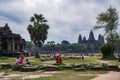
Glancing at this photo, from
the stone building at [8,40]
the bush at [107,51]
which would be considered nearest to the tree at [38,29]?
the stone building at [8,40]

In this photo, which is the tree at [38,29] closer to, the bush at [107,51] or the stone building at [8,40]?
the stone building at [8,40]

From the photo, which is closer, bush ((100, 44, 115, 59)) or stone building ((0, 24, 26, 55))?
bush ((100, 44, 115, 59))

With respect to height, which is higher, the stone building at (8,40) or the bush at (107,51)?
the stone building at (8,40)

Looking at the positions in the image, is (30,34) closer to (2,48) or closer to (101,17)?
(2,48)

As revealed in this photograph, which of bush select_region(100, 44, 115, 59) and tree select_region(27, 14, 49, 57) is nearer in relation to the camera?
bush select_region(100, 44, 115, 59)

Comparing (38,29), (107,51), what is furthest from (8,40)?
(107,51)

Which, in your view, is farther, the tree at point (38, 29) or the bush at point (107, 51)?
the tree at point (38, 29)

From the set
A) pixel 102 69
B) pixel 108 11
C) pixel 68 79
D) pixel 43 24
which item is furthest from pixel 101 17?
pixel 68 79

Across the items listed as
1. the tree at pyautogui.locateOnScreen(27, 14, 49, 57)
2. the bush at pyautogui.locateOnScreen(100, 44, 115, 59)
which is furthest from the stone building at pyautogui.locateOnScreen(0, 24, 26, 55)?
the bush at pyautogui.locateOnScreen(100, 44, 115, 59)

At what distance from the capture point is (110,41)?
73312 millimetres

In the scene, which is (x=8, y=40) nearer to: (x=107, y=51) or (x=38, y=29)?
(x=38, y=29)

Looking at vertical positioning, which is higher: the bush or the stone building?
the stone building

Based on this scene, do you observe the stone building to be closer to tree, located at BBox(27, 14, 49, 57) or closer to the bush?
tree, located at BBox(27, 14, 49, 57)

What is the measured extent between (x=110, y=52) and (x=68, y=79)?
49568 mm
